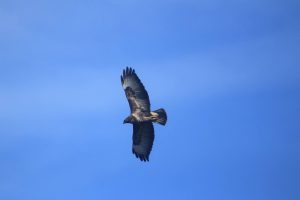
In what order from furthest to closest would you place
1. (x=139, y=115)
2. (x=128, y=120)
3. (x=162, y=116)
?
(x=128, y=120) < (x=139, y=115) < (x=162, y=116)

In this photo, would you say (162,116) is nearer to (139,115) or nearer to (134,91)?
(139,115)

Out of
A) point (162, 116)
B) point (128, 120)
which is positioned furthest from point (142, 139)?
point (162, 116)

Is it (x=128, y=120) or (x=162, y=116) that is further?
(x=128, y=120)

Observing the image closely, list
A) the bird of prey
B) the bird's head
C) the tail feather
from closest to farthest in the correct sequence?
1. the tail feather
2. the bird of prey
3. the bird's head

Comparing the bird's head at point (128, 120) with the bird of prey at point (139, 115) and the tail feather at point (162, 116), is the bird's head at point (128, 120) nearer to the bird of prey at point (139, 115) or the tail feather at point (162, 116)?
the bird of prey at point (139, 115)

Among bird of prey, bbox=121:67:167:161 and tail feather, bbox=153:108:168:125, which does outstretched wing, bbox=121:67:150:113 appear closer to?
bird of prey, bbox=121:67:167:161

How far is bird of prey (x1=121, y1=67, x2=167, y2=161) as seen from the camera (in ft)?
78.3

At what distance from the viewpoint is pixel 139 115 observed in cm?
2397

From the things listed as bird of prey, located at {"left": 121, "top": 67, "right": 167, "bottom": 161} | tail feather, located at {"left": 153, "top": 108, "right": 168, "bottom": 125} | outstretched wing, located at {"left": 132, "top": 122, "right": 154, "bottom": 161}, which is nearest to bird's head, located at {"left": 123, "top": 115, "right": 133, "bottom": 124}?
bird of prey, located at {"left": 121, "top": 67, "right": 167, "bottom": 161}

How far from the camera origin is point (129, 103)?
24609 mm

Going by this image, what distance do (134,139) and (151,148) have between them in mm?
869

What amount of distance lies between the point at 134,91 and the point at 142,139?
1.89 meters

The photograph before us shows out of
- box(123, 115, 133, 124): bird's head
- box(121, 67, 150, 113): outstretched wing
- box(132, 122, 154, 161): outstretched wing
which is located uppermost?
box(121, 67, 150, 113): outstretched wing

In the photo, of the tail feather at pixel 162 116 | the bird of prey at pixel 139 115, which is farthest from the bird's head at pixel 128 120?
the tail feather at pixel 162 116
